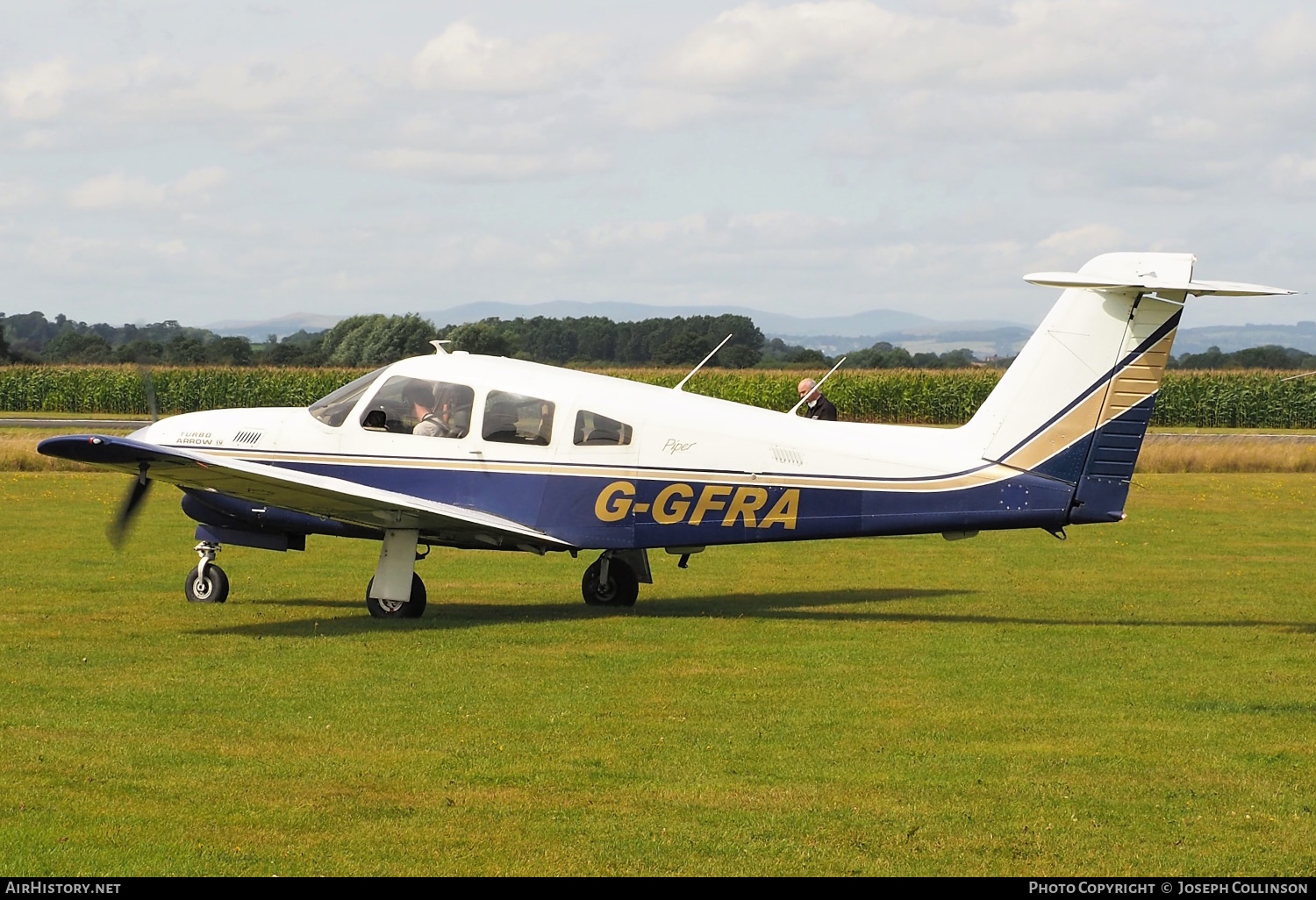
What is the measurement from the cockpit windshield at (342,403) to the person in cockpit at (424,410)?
403 millimetres

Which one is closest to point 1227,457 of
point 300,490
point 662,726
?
point 300,490

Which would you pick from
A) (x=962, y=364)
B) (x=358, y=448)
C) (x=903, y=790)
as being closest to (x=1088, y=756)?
(x=903, y=790)

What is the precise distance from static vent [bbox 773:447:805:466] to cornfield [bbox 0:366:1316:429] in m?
39.7

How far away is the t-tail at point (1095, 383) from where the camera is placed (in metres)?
12.2

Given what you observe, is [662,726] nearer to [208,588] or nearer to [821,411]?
[208,588]

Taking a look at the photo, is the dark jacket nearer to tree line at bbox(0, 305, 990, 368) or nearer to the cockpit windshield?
the cockpit windshield

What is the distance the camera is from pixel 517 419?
13.4 m

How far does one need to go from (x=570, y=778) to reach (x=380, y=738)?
4.54 feet

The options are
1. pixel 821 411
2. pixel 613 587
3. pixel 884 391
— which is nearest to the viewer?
pixel 613 587

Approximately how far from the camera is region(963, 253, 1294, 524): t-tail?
480 inches

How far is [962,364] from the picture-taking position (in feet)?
212

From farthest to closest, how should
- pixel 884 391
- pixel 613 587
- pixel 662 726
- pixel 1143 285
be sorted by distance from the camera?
1. pixel 884 391
2. pixel 613 587
3. pixel 1143 285
4. pixel 662 726

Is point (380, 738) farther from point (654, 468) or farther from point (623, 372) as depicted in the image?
point (623, 372)

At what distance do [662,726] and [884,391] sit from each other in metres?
48.3
